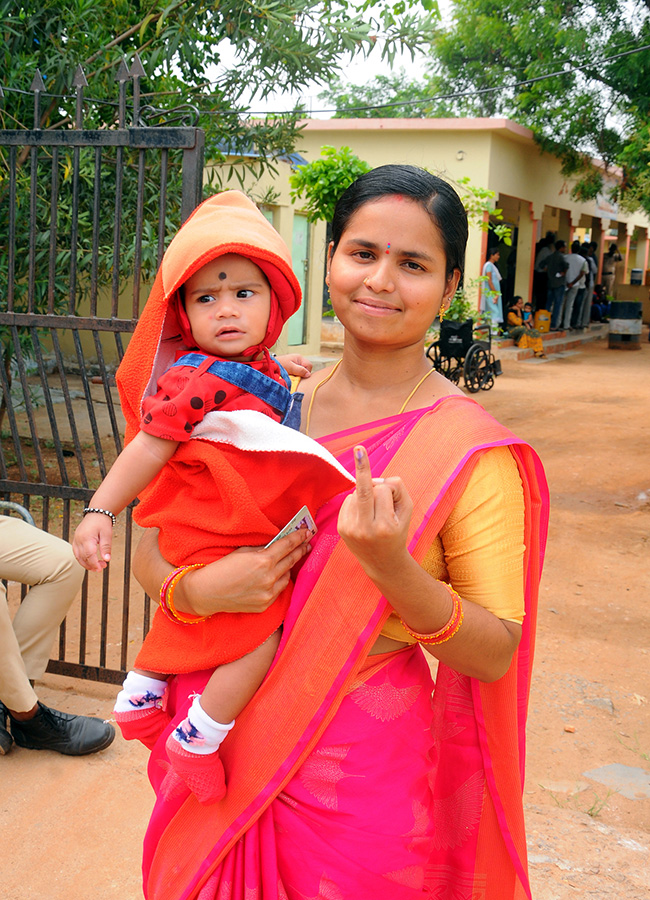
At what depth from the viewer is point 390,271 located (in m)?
1.35

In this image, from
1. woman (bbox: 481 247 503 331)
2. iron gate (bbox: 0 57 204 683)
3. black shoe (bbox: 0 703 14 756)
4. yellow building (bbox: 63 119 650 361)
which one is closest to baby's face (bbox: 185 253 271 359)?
iron gate (bbox: 0 57 204 683)

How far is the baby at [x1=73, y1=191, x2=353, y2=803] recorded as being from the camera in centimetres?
137

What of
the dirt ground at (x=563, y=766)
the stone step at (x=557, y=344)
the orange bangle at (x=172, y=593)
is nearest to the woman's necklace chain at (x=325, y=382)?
the orange bangle at (x=172, y=593)

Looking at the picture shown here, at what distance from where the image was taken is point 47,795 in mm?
2908

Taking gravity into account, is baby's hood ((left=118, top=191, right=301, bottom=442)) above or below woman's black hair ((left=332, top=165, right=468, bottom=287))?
below

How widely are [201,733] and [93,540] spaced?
395 millimetres

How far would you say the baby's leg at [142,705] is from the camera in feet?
4.95

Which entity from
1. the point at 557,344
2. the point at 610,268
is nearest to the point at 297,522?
the point at 557,344

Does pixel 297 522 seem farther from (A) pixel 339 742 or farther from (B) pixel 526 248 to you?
(B) pixel 526 248

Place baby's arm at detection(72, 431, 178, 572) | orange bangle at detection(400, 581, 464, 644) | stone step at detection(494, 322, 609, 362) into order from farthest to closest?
stone step at detection(494, 322, 609, 362) → baby's arm at detection(72, 431, 178, 572) → orange bangle at detection(400, 581, 464, 644)

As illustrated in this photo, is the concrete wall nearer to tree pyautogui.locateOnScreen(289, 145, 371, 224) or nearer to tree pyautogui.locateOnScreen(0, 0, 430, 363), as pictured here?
tree pyautogui.locateOnScreen(289, 145, 371, 224)

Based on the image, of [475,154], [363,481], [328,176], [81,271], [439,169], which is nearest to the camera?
[363,481]

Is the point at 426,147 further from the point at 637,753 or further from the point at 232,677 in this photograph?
the point at 232,677

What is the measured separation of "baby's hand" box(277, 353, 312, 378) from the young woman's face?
304 millimetres
